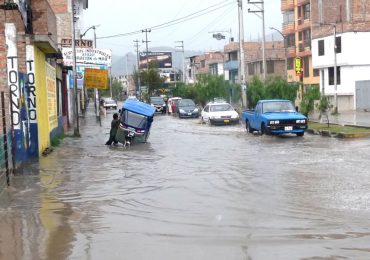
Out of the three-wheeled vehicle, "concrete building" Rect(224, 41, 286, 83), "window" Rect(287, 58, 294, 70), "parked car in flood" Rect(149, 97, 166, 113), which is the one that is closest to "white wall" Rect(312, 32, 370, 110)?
"parked car in flood" Rect(149, 97, 166, 113)

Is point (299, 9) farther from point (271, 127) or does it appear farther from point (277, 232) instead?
point (277, 232)

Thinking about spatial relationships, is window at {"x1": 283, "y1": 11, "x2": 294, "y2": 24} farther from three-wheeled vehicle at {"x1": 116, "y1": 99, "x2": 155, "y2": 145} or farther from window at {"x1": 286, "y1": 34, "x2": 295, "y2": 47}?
three-wheeled vehicle at {"x1": 116, "y1": 99, "x2": 155, "y2": 145}

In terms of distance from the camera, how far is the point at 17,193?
1227 centimetres

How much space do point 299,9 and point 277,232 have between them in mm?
68755

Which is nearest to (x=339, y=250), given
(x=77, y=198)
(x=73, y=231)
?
(x=73, y=231)

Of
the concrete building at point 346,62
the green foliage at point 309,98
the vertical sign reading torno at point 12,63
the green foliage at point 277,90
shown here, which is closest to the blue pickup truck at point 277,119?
the green foliage at point 309,98

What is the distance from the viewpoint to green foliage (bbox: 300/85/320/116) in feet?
105

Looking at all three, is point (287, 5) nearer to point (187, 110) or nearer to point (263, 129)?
point (187, 110)

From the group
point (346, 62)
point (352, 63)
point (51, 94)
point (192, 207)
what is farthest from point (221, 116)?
point (192, 207)

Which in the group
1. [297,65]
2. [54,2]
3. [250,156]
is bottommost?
[250,156]

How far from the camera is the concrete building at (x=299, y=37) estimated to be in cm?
6975

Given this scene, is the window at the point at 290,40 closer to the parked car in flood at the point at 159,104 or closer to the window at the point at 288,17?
the window at the point at 288,17

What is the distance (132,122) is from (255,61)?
61278 millimetres

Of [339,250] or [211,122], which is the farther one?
[211,122]
